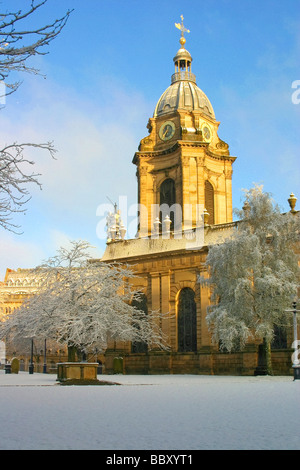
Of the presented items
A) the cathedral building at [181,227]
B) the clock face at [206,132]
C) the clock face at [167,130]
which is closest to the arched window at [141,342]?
the cathedral building at [181,227]

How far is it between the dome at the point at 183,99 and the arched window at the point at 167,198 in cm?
710

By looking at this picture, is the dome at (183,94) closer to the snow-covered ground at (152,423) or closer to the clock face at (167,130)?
the clock face at (167,130)

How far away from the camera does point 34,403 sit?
1589cm

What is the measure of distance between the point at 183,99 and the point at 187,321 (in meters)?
22.1

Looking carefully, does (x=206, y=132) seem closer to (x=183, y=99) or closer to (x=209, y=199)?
(x=183, y=99)

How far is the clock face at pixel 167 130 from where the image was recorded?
5416cm

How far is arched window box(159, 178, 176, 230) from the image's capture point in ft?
172

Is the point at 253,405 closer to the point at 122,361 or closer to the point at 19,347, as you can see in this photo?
the point at 122,361

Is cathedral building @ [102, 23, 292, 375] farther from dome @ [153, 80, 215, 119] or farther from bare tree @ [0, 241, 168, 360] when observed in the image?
bare tree @ [0, 241, 168, 360]

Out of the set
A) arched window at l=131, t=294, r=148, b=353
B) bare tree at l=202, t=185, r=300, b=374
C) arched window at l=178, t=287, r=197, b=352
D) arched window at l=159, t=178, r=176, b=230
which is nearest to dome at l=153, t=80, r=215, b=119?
arched window at l=159, t=178, r=176, b=230

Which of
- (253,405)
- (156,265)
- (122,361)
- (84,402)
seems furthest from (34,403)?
(156,265)

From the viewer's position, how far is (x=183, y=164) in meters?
50.9

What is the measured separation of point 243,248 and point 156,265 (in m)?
13.0
